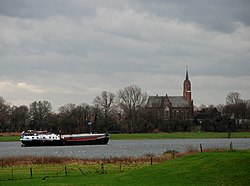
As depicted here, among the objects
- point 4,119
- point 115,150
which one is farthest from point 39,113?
point 115,150

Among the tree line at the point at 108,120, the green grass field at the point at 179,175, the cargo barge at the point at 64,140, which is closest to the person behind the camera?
the green grass field at the point at 179,175

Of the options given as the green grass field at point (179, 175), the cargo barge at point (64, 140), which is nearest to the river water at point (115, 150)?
the cargo barge at point (64, 140)

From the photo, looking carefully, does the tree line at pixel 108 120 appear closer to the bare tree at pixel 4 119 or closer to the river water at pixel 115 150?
the bare tree at pixel 4 119

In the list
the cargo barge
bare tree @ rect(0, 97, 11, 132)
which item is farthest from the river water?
bare tree @ rect(0, 97, 11, 132)

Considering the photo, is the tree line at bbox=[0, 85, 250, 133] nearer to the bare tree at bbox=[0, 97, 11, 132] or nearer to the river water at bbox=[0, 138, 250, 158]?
the bare tree at bbox=[0, 97, 11, 132]

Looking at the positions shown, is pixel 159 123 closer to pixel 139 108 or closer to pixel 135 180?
pixel 139 108

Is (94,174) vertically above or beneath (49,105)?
beneath

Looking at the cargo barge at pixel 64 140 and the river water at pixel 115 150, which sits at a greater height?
the cargo barge at pixel 64 140

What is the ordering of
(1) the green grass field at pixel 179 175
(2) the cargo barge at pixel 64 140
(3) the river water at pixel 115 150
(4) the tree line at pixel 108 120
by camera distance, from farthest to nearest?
(4) the tree line at pixel 108 120 < (2) the cargo barge at pixel 64 140 < (3) the river water at pixel 115 150 < (1) the green grass field at pixel 179 175

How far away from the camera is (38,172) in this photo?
4428 cm

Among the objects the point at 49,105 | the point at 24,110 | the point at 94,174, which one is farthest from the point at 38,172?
the point at 49,105

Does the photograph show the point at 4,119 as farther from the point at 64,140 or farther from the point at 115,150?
the point at 115,150

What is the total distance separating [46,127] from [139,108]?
3365 cm

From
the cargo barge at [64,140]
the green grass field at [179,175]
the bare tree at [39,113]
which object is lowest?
the green grass field at [179,175]
